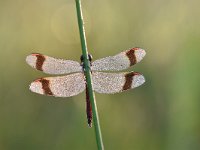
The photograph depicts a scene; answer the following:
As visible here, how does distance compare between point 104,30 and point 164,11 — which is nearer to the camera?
point 104,30

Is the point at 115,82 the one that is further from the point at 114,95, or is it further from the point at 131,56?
the point at 114,95

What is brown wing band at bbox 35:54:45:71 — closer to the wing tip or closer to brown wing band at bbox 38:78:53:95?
brown wing band at bbox 38:78:53:95

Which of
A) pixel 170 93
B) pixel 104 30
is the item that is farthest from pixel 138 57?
pixel 104 30

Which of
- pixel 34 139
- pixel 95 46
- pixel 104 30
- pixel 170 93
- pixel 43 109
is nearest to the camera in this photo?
pixel 170 93

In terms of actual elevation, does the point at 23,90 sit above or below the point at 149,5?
below

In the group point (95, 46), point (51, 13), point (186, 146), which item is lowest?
point (186, 146)

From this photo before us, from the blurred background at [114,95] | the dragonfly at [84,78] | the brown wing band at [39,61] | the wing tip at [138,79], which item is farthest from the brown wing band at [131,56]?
the blurred background at [114,95]

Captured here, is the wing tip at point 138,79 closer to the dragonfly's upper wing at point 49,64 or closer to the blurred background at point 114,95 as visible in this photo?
the dragonfly's upper wing at point 49,64

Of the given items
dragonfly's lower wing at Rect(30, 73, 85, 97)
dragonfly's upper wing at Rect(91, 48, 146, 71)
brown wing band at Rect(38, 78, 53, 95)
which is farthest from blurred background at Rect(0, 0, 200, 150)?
brown wing band at Rect(38, 78, 53, 95)

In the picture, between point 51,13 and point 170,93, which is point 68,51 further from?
point 170,93
